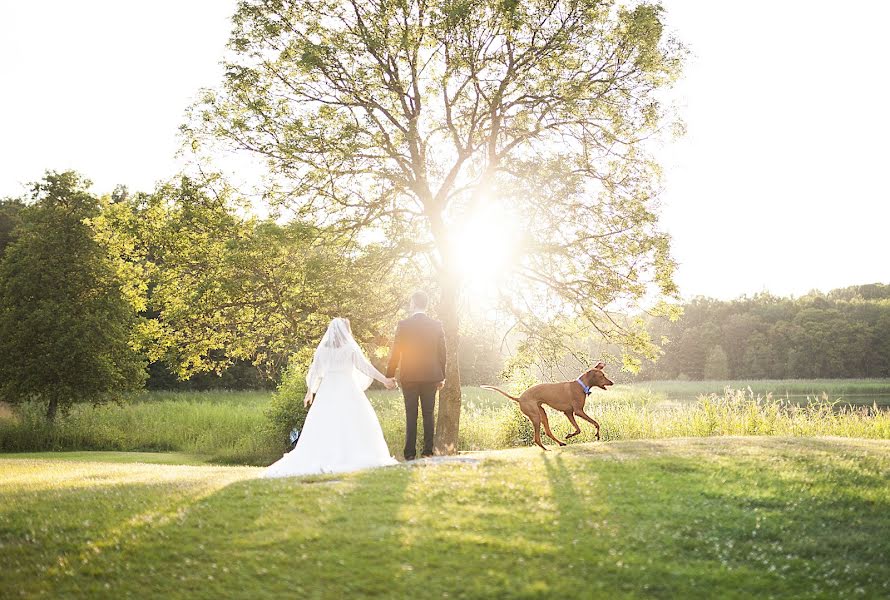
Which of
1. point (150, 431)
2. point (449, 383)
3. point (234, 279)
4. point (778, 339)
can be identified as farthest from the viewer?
point (778, 339)

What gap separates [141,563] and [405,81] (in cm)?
1314

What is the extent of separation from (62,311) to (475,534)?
72.9 feet

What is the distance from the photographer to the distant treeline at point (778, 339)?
230 ft

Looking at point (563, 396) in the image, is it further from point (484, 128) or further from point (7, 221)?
point (7, 221)

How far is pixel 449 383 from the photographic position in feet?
54.3

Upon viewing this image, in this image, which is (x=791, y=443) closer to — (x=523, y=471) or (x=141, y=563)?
(x=523, y=471)

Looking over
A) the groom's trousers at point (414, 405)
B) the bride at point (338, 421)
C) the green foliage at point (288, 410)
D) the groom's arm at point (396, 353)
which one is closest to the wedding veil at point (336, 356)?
the bride at point (338, 421)

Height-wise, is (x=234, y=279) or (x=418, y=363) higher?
(x=234, y=279)

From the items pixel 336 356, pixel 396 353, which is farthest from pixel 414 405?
pixel 336 356

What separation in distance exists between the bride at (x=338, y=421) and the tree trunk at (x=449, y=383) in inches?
191

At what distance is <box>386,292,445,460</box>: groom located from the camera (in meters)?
11.3

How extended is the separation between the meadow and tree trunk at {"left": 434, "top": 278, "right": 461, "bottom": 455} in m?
4.44

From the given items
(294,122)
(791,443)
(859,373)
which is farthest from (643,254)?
(859,373)

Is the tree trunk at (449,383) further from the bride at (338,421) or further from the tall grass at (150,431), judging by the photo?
the tall grass at (150,431)
